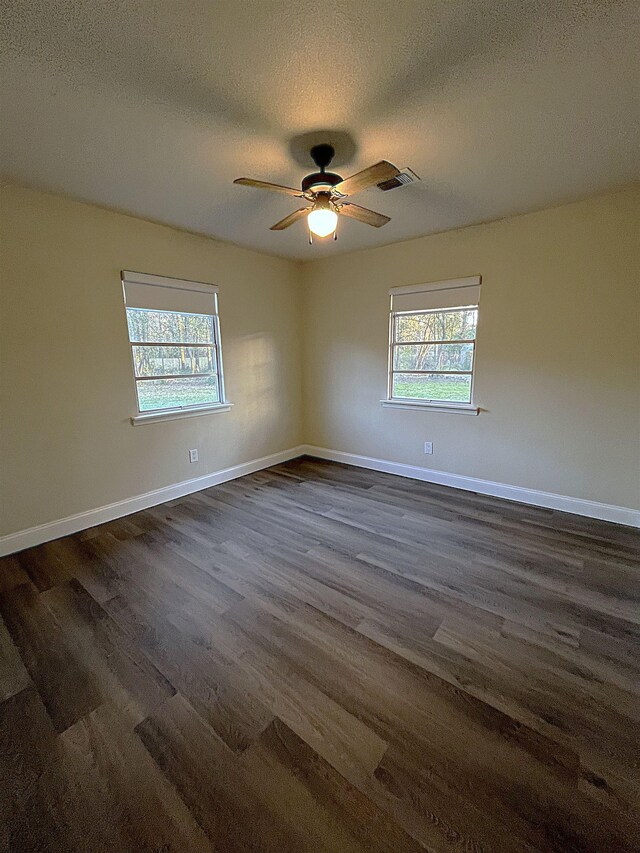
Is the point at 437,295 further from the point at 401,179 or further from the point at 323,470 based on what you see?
the point at 323,470

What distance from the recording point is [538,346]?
3125 mm

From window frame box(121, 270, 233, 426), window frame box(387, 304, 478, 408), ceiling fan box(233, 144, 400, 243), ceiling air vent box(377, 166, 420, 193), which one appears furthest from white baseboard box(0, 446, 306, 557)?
ceiling air vent box(377, 166, 420, 193)

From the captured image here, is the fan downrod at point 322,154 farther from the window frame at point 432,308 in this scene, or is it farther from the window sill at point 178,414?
the window sill at point 178,414

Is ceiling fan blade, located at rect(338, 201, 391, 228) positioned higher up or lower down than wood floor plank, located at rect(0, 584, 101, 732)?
higher up

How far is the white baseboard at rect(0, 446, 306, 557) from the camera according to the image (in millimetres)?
2632

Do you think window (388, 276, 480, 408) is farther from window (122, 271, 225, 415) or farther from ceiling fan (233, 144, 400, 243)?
window (122, 271, 225, 415)

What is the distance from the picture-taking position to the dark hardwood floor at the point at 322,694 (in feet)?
3.58

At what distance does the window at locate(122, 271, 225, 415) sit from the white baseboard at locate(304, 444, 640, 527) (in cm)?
190

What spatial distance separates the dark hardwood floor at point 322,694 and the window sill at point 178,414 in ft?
3.57

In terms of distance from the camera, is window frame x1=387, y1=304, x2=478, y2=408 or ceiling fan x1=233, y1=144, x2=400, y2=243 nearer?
ceiling fan x1=233, y1=144, x2=400, y2=243

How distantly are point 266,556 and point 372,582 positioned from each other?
2.55 ft

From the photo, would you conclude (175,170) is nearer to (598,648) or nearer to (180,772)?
(180,772)

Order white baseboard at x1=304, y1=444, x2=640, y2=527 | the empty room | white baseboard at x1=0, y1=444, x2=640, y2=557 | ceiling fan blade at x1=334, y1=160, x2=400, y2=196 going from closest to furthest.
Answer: the empty room, ceiling fan blade at x1=334, y1=160, x2=400, y2=196, white baseboard at x1=0, y1=444, x2=640, y2=557, white baseboard at x1=304, y1=444, x2=640, y2=527

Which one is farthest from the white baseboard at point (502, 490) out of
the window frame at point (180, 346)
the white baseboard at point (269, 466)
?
the window frame at point (180, 346)
